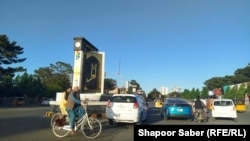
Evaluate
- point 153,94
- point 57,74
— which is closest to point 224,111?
point 57,74

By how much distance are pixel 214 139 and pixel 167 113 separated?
1473 centimetres

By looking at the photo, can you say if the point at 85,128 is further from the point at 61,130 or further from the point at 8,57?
the point at 8,57

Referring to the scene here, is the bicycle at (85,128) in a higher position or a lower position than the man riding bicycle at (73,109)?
lower

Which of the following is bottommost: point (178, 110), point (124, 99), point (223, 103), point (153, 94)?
point (178, 110)

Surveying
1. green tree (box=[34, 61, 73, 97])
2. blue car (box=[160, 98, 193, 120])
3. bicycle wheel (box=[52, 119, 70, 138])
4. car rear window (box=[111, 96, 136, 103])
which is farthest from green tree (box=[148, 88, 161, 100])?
bicycle wheel (box=[52, 119, 70, 138])

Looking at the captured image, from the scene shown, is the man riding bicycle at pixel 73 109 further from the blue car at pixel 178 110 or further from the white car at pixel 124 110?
the blue car at pixel 178 110

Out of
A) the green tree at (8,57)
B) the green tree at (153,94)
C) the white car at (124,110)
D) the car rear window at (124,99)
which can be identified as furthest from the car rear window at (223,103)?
the green tree at (153,94)

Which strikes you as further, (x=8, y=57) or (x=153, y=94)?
(x=153, y=94)

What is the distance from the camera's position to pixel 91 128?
13359 mm

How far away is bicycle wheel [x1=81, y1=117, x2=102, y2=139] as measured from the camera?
1324 cm

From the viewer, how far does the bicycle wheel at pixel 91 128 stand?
13.2 m

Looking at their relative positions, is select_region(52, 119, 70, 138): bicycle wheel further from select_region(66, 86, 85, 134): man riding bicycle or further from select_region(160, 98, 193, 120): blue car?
select_region(160, 98, 193, 120): blue car

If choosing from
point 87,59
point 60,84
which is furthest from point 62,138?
point 60,84

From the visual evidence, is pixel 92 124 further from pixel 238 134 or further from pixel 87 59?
pixel 87 59
